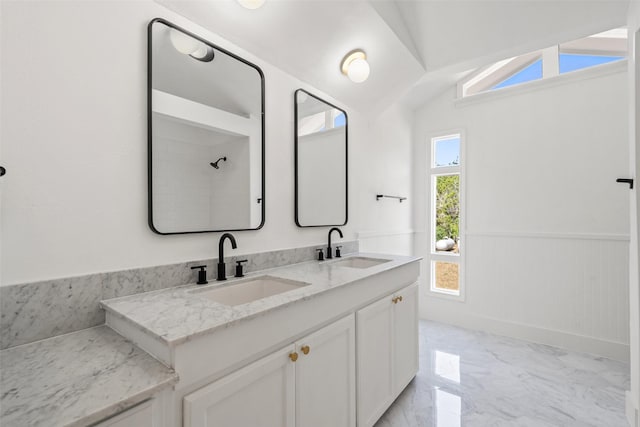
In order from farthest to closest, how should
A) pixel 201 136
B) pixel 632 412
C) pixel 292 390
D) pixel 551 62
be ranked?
pixel 551 62, pixel 632 412, pixel 201 136, pixel 292 390

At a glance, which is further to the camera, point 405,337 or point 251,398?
point 405,337

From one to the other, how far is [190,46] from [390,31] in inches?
54.6

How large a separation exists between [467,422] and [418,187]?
2.51 m

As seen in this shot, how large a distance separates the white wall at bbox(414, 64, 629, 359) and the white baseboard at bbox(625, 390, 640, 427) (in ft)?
3.48

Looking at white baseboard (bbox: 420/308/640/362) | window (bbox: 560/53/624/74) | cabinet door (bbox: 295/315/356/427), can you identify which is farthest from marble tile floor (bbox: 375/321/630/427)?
window (bbox: 560/53/624/74)

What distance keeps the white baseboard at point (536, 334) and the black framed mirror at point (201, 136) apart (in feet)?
9.18

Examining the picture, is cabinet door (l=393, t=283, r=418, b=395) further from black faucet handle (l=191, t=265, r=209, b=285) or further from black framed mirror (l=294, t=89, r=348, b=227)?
black faucet handle (l=191, t=265, r=209, b=285)

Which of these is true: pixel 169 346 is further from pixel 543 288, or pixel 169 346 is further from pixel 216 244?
pixel 543 288

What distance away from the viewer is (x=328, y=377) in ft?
4.45

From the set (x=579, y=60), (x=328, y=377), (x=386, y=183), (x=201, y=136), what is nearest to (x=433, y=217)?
(x=386, y=183)

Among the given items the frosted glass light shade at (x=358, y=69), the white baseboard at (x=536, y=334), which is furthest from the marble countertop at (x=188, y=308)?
the white baseboard at (x=536, y=334)

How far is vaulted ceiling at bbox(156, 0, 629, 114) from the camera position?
1640mm

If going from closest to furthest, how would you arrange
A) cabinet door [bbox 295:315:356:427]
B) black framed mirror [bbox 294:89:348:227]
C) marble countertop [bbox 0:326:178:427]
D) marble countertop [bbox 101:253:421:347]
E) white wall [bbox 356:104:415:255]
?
marble countertop [bbox 0:326:178:427], marble countertop [bbox 101:253:421:347], cabinet door [bbox 295:315:356:427], black framed mirror [bbox 294:89:348:227], white wall [bbox 356:104:415:255]

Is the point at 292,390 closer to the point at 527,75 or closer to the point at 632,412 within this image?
the point at 632,412
